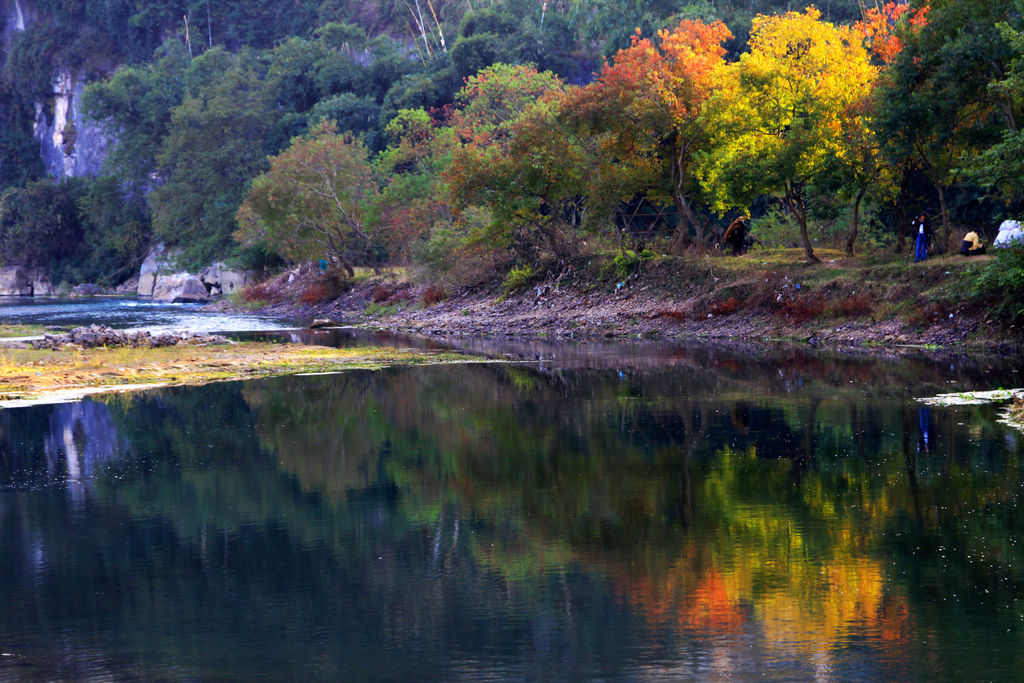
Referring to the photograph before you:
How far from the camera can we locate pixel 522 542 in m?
12.1

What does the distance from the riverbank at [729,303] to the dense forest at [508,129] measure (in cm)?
202

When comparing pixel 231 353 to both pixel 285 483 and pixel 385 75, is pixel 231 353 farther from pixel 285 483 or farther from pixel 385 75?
pixel 385 75

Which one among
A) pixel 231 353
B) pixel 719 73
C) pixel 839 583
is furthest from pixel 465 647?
pixel 719 73

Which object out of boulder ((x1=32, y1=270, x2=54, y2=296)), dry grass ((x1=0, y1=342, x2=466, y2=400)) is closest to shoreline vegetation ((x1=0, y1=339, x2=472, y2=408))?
dry grass ((x1=0, y1=342, x2=466, y2=400))

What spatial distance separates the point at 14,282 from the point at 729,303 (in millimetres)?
96062

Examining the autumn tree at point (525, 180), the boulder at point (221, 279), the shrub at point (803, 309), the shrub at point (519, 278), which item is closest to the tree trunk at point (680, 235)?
the autumn tree at point (525, 180)

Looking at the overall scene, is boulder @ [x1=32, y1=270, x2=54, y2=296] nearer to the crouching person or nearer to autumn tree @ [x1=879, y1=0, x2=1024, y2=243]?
autumn tree @ [x1=879, y1=0, x2=1024, y2=243]

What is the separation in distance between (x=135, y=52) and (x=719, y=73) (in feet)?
365

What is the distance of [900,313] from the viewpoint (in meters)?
35.1

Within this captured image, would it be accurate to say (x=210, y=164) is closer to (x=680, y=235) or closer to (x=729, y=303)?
(x=680, y=235)

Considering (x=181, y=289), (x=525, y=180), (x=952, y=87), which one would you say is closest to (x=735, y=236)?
(x=525, y=180)

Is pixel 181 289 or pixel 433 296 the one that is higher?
pixel 181 289

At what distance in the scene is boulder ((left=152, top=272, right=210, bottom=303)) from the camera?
3691 inches

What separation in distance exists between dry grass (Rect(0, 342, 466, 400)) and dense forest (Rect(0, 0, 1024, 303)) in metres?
15.1
